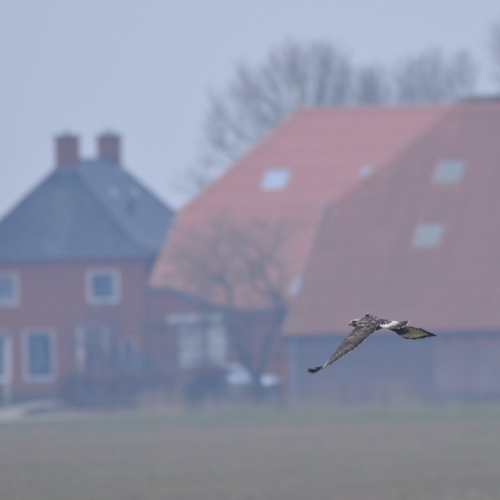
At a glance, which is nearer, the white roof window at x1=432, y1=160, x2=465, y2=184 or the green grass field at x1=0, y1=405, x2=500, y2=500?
the green grass field at x1=0, y1=405, x2=500, y2=500

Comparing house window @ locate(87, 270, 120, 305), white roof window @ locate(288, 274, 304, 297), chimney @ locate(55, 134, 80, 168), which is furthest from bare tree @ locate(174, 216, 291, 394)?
chimney @ locate(55, 134, 80, 168)

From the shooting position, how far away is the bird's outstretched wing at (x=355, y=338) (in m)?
6.03

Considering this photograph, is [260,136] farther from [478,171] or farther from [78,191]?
[478,171]

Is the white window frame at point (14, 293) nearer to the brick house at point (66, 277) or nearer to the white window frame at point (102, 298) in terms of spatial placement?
the brick house at point (66, 277)

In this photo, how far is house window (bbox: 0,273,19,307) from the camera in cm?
6197

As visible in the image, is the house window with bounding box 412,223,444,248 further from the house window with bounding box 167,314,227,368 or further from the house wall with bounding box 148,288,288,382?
the house window with bounding box 167,314,227,368

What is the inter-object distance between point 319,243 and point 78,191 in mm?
19033

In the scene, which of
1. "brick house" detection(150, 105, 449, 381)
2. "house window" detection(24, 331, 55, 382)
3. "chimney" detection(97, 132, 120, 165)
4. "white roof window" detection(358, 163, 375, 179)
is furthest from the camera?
"chimney" detection(97, 132, 120, 165)

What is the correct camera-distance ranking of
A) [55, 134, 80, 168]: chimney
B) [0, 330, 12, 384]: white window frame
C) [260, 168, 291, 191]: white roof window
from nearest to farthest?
[0, 330, 12, 384]: white window frame
[260, 168, 291, 191]: white roof window
[55, 134, 80, 168]: chimney

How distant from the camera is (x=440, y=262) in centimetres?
4816

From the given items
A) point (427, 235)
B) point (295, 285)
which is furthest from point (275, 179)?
point (427, 235)

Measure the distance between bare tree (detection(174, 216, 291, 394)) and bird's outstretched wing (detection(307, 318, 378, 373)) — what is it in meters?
44.9

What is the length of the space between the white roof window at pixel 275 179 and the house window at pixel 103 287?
7.58 meters

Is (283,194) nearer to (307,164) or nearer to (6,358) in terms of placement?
(307,164)
